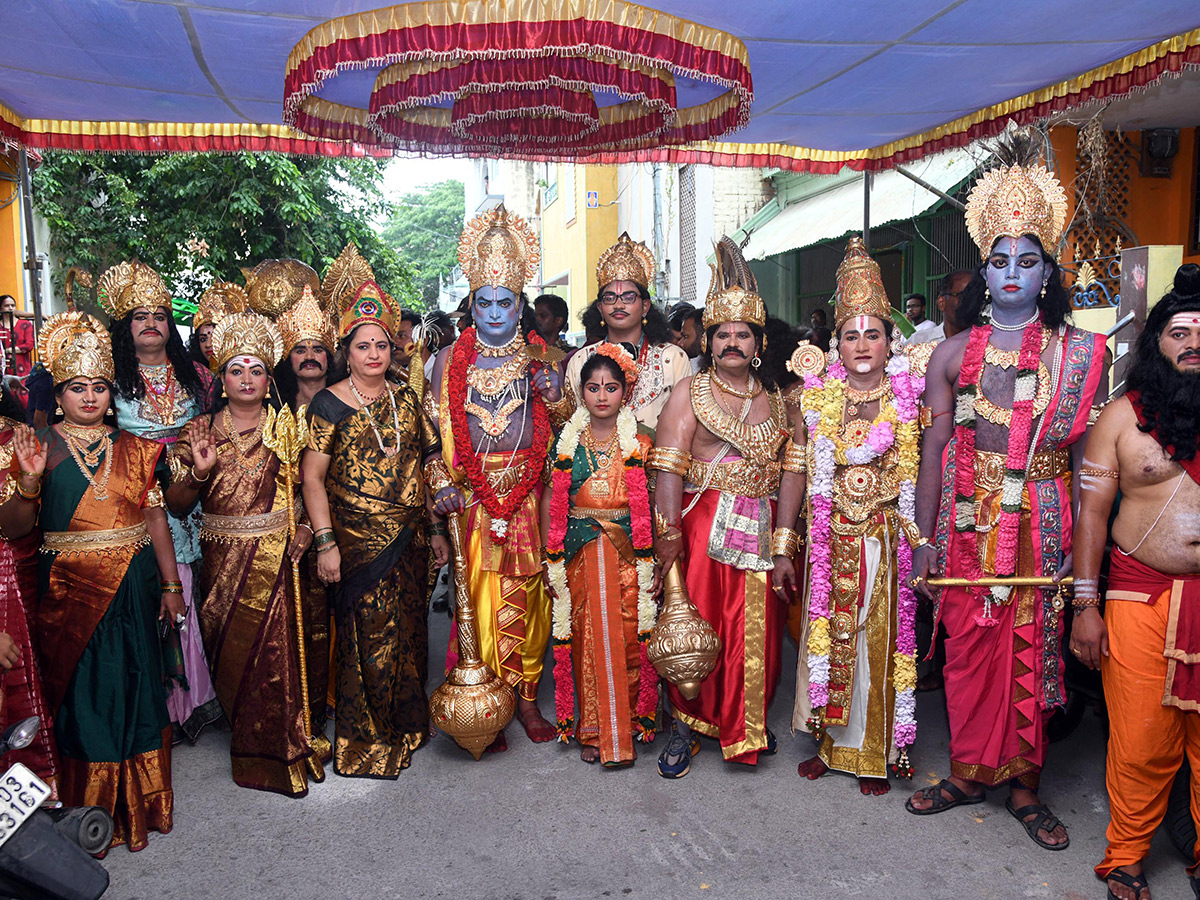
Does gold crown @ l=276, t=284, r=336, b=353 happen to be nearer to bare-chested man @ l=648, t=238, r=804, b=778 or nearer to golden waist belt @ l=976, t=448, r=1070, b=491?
bare-chested man @ l=648, t=238, r=804, b=778

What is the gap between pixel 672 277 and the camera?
16.4m

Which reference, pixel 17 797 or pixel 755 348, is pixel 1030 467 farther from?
pixel 17 797

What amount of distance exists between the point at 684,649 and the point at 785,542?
0.66 m

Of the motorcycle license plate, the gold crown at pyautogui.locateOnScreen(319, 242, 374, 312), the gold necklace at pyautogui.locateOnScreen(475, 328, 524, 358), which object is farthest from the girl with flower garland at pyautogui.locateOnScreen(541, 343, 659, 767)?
the motorcycle license plate

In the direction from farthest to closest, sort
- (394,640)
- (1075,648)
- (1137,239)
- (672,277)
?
1. (672,277)
2. (1137,239)
3. (394,640)
4. (1075,648)

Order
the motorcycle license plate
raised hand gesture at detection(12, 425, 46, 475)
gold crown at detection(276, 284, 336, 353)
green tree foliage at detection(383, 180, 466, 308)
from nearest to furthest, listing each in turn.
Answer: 1. the motorcycle license plate
2. raised hand gesture at detection(12, 425, 46, 475)
3. gold crown at detection(276, 284, 336, 353)
4. green tree foliage at detection(383, 180, 466, 308)

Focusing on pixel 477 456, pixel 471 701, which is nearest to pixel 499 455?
pixel 477 456

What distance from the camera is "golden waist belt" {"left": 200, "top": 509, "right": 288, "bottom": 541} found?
12.6 feet

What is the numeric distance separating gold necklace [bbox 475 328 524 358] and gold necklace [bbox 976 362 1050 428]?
6.88 ft

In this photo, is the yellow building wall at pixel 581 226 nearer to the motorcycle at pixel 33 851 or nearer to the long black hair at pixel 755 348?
the long black hair at pixel 755 348

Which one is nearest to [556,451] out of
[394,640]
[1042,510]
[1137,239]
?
[394,640]

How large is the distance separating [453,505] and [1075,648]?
255 centimetres

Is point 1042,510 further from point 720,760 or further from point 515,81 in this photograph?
point 515,81

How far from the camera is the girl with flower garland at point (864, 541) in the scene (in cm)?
370
